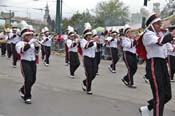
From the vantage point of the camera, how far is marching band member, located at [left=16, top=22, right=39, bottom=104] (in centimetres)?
983

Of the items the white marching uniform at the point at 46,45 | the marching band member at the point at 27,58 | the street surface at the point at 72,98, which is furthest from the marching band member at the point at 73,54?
the marching band member at the point at 27,58

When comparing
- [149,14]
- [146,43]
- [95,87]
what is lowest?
[95,87]

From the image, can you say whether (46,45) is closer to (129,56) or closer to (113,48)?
(113,48)

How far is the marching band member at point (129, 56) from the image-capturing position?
12.8m

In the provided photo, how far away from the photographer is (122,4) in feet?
228

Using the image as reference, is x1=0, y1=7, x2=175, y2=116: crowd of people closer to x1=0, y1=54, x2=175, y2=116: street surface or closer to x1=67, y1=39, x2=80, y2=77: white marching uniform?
x1=67, y1=39, x2=80, y2=77: white marching uniform

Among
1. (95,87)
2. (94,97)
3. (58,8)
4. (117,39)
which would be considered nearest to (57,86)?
(95,87)

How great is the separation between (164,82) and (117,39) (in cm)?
1055

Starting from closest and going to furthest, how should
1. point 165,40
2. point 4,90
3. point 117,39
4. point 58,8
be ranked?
point 165,40, point 4,90, point 117,39, point 58,8

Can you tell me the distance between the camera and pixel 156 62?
732 centimetres

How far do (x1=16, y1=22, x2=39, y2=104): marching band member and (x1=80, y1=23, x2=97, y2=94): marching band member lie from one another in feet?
5.83

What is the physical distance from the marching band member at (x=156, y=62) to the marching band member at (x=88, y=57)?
3939 mm

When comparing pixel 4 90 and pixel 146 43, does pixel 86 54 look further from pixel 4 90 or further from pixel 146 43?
pixel 146 43

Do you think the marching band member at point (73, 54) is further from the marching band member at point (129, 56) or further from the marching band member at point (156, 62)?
the marching band member at point (156, 62)
